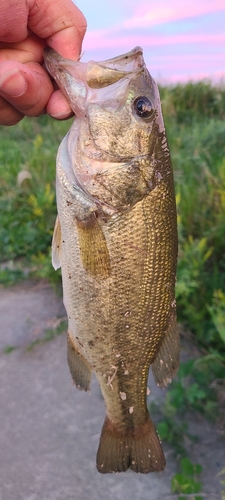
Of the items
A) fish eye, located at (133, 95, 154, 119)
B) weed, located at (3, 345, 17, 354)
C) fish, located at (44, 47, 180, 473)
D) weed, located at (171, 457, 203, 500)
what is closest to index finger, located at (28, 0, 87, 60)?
fish, located at (44, 47, 180, 473)

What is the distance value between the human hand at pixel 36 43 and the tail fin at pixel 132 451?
1.33 meters

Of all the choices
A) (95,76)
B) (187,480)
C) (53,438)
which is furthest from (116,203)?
(53,438)

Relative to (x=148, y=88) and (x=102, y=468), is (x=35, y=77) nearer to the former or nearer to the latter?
(x=148, y=88)

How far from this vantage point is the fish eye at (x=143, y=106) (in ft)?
5.27

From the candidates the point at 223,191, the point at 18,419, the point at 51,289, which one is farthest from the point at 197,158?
the point at 18,419

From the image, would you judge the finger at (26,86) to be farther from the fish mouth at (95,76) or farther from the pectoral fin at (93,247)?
the pectoral fin at (93,247)

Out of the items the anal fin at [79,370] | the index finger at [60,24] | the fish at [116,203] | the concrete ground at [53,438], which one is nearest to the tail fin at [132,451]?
the anal fin at [79,370]

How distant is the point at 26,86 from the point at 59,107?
162 mm

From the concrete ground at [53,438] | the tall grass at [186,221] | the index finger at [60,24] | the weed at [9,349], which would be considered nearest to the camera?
the index finger at [60,24]

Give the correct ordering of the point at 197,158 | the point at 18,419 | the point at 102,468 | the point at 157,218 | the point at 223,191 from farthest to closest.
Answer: the point at 197,158 → the point at 223,191 → the point at 18,419 → the point at 102,468 → the point at 157,218

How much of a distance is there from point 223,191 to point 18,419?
224cm

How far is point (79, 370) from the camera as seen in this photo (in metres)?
1.86

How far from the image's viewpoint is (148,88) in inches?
63.6

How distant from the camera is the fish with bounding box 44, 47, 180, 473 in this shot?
1.58 metres
